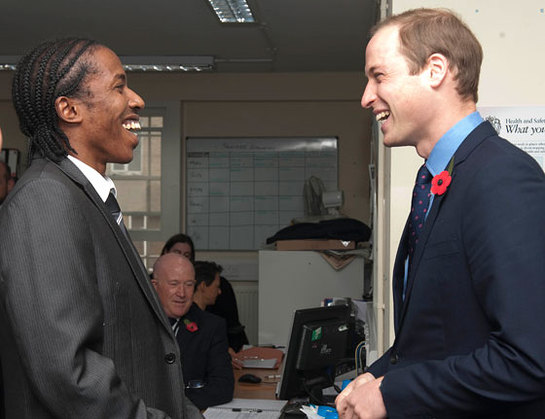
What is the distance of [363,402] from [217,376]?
2226 millimetres

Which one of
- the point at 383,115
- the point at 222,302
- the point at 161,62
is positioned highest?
the point at 161,62

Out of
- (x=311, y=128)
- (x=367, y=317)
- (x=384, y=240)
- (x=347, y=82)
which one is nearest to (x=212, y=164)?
(x=311, y=128)

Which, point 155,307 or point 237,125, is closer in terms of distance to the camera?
point 155,307

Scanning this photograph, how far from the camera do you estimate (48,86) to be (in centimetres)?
131

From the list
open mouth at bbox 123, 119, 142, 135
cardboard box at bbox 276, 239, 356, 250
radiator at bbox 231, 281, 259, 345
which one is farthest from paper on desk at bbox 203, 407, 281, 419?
radiator at bbox 231, 281, 259, 345

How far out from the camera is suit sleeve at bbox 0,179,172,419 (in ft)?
3.59

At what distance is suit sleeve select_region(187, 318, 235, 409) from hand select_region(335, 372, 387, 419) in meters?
2.01

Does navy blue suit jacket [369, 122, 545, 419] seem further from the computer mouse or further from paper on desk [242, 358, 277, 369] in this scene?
paper on desk [242, 358, 277, 369]

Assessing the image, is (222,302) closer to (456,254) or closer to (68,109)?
(68,109)

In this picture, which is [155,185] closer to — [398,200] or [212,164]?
[212,164]

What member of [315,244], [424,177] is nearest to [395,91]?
[424,177]

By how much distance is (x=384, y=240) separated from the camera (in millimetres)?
2562

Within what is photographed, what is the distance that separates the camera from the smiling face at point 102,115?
1.34m

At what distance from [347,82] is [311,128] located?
558mm
